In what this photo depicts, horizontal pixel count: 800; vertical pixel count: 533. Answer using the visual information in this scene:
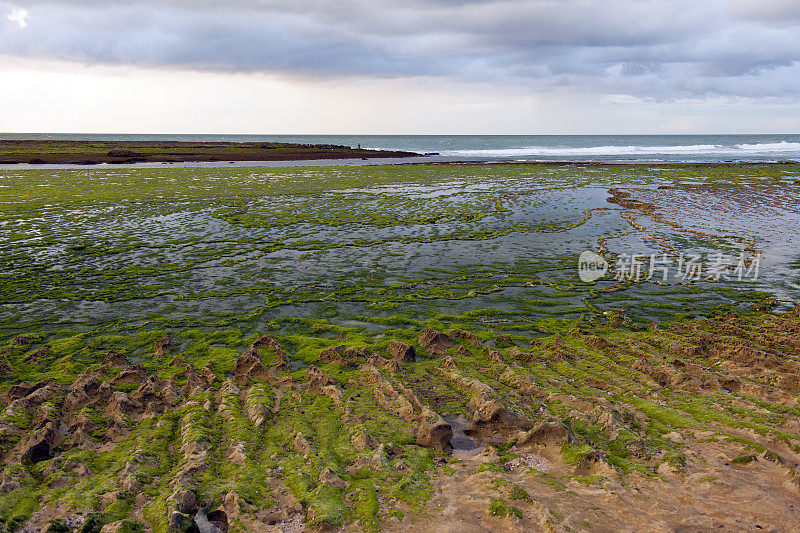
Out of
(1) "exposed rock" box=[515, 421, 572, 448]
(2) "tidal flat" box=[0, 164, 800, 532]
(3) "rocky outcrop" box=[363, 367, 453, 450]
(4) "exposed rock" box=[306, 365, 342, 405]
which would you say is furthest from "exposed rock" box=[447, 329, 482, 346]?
(1) "exposed rock" box=[515, 421, 572, 448]

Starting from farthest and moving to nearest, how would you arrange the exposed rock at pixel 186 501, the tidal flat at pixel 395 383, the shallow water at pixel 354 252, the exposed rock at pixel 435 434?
1. the shallow water at pixel 354 252
2. the exposed rock at pixel 435 434
3. the tidal flat at pixel 395 383
4. the exposed rock at pixel 186 501

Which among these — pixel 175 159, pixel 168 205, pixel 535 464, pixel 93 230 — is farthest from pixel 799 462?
pixel 175 159

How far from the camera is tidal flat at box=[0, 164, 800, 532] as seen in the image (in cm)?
632

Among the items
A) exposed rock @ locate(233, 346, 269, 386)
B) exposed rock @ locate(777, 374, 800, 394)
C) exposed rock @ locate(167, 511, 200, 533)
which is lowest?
exposed rock @ locate(233, 346, 269, 386)

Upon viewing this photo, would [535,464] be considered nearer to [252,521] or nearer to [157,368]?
[252,521]

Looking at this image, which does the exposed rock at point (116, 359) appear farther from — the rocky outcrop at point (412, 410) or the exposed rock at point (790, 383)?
the exposed rock at point (790, 383)

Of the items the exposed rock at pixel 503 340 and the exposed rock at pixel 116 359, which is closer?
the exposed rock at pixel 116 359

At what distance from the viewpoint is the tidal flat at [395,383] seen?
20.7 feet

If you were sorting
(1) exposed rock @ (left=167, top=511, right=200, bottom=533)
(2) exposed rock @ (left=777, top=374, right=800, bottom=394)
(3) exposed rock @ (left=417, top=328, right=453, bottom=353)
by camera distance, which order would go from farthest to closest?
(3) exposed rock @ (left=417, top=328, right=453, bottom=353) < (2) exposed rock @ (left=777, top=374, right=800, bottom=394) < (1) exposed rock @ (left=167, top=511, right=200, bottom=533)

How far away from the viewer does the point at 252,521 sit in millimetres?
5988

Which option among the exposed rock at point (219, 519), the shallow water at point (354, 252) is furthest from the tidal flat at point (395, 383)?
the shallow water at point (354, 252)

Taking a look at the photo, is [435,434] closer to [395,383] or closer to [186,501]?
[395,383]

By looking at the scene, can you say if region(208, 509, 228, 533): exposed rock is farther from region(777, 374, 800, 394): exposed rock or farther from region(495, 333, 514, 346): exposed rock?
region(777, 374, 800, 394): exposed rock

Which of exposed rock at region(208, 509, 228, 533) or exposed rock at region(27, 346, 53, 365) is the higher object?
exposed rock at region(208, 509, 228, 533)
